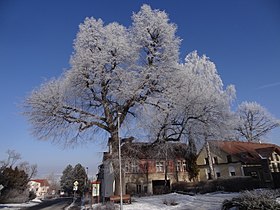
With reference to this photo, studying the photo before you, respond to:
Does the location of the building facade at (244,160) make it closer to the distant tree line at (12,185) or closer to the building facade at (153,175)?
the building facade at (153,175)

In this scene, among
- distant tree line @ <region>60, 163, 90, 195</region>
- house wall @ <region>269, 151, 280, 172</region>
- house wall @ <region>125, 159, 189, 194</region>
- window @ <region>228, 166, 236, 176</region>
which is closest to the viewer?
house wall @ <region>269, 151, 280, 172</region>

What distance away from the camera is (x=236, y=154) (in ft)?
121

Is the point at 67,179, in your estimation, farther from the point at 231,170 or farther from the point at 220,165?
the point at 231,170

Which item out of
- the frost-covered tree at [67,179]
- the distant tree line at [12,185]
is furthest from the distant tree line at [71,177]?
the distant tree line at [12,185]

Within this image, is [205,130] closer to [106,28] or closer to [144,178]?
[106,28]

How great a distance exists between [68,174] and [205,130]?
74.3 meters

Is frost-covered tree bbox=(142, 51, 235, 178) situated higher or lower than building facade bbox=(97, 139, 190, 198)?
higher

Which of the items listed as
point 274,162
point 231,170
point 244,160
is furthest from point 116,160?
point 274,162

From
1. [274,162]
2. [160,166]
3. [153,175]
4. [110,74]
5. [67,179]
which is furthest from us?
[67,179]

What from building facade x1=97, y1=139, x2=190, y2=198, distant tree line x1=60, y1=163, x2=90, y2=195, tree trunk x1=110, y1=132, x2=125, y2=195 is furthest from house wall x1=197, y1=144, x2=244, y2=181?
distant tree line x1=60, y1=163, x2=90, y2=195

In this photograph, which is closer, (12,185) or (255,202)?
(255,202)

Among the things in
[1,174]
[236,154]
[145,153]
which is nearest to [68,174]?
[1,174]

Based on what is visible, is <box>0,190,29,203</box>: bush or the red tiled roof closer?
the red tiled roof

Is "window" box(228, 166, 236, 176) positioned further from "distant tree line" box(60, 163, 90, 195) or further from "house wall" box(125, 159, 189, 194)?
"distant tree line" box(60, 163, 90, 195)
